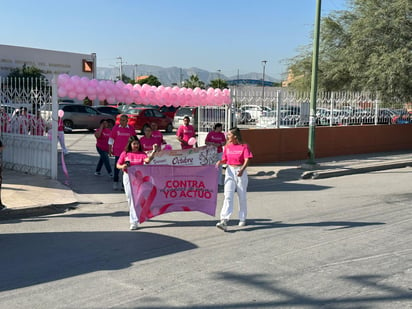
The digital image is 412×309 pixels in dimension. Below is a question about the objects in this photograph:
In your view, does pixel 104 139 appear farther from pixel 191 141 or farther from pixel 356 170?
pixel 356 170

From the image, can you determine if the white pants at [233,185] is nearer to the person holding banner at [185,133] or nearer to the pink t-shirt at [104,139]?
the person holding banner at [185,133]

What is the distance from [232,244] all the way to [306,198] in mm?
4439

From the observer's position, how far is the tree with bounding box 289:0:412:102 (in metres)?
20.7

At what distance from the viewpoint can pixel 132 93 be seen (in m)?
13.3

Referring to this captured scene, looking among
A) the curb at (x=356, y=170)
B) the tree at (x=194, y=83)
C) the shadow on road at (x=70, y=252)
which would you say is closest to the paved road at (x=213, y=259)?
the shadow on road at (x=70, y=252)

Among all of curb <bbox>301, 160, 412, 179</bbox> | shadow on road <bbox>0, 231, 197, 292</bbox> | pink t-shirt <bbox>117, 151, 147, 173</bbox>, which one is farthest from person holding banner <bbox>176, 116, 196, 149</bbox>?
shadow on road <bbox>0, 231, 197, 292</bbox>

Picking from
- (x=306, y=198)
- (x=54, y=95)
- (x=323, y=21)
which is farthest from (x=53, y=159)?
(x=323, y=21)

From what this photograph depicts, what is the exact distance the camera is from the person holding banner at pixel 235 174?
7902 millimetres

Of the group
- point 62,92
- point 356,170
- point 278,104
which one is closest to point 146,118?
point 278,104

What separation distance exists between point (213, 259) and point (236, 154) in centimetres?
227

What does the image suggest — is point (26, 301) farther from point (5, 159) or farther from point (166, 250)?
point (5, 159)

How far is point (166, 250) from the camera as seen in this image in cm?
665

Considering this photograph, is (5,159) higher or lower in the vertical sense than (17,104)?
lower

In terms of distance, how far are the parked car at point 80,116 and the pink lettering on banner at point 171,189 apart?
1831cm
